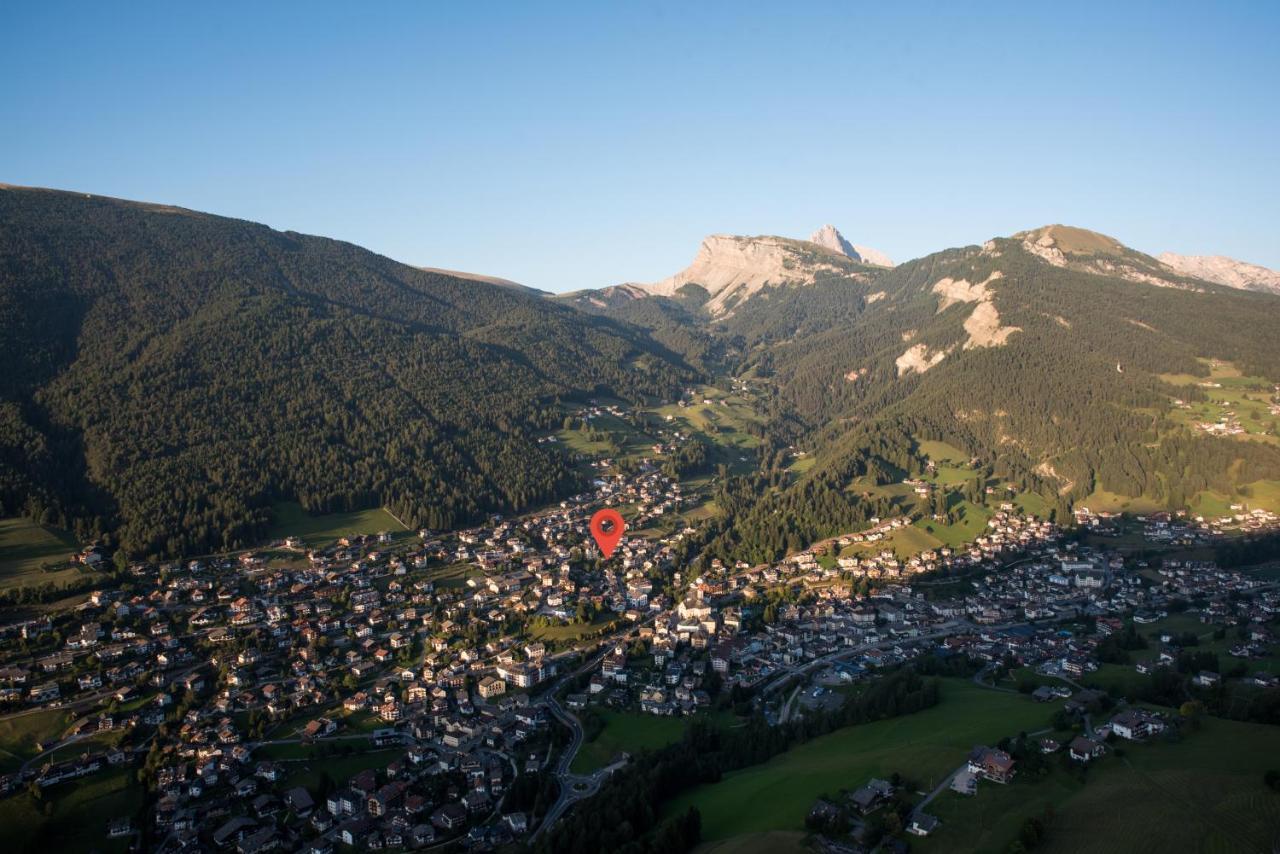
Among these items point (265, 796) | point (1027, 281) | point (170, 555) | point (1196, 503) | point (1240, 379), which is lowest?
point (265, 796)

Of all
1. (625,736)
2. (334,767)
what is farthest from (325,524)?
(625,736)

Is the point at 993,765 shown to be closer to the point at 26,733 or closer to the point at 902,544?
the point at 902,544

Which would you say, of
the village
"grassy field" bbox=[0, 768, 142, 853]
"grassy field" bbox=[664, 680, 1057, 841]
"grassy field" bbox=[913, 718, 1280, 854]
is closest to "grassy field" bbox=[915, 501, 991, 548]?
the village

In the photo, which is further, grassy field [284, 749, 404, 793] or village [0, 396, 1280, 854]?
grassy field [284, 749, 404, 793]

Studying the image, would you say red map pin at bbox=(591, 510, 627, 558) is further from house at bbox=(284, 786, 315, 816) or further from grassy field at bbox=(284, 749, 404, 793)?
house at bbox=(284, 786, 315, 816)

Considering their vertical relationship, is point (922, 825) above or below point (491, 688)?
above

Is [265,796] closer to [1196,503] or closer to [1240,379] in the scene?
[1196,503]

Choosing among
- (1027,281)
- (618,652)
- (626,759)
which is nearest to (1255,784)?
(626,759)
